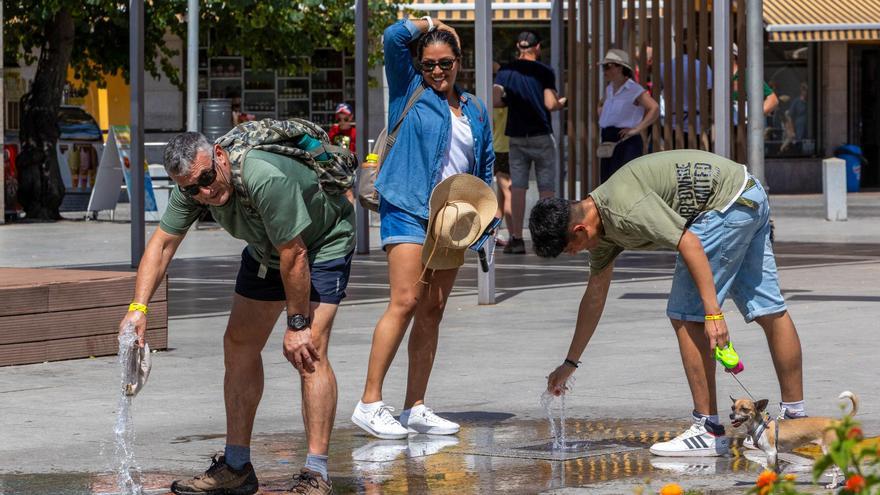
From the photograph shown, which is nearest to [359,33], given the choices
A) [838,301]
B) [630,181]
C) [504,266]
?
[504,266]

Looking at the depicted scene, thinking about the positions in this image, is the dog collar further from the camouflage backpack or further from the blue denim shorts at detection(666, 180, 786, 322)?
the camouflage backpack

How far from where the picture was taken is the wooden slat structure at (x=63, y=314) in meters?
8.63

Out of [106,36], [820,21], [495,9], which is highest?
[495,9]

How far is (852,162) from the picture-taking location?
95.3 feet

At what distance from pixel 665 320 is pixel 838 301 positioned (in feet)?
4.97

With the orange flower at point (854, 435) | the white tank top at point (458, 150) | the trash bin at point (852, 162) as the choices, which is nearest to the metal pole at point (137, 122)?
the white tank top at point (458, 150)

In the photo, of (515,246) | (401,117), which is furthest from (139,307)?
(515,246)

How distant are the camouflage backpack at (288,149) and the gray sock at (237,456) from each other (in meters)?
0.87

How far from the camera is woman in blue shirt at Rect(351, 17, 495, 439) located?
269 inches

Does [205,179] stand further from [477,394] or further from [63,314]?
[63,314]

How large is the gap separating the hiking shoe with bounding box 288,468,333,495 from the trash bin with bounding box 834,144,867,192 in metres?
24.5

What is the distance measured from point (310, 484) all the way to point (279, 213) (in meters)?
0.90

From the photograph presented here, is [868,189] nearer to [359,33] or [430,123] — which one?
[359,33]

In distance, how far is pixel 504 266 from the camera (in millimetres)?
14328
